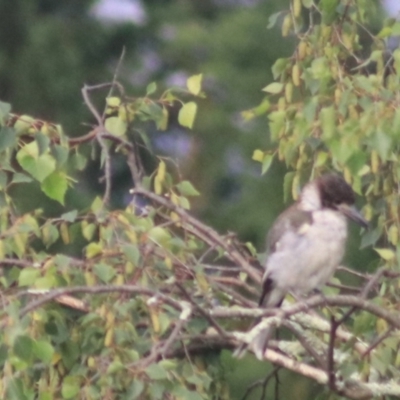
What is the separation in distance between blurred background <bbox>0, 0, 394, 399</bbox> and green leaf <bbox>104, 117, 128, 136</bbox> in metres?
9.03

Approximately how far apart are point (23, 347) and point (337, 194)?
202 cm

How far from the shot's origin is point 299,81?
4.49 metres

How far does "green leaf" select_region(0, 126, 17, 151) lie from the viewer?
151 inches

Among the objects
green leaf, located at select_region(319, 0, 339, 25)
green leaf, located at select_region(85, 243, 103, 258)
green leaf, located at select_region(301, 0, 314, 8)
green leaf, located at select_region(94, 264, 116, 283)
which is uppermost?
green leaf, located at select_region(319, 0, 339, 25)

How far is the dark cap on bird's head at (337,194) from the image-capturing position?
5031 millimetres

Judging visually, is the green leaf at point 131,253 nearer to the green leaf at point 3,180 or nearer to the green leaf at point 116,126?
the green leaf at point 3,180

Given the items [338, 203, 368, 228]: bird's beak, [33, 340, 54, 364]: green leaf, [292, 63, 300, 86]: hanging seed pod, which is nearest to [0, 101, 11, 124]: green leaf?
[33, 340, 54, 364]: green leaf

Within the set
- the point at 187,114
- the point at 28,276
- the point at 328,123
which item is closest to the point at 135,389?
the point at 28,276

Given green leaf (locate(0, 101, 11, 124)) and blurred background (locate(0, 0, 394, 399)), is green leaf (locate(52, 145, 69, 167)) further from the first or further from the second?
blurred background (locate(0, 0, 394, 399))

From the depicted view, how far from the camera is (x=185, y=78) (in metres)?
15.6

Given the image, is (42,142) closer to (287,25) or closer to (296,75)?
(296,75)

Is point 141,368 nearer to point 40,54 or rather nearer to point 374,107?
point 374,107

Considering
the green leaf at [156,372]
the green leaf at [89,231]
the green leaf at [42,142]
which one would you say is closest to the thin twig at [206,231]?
the green leaf at [89,231]

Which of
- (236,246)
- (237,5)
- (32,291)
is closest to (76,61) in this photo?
(237,5)
